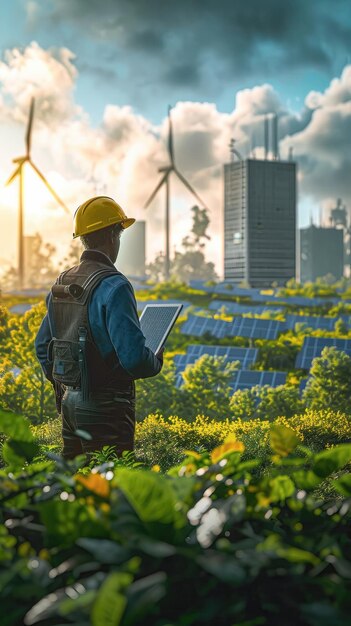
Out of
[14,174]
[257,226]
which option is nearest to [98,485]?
[14,174]

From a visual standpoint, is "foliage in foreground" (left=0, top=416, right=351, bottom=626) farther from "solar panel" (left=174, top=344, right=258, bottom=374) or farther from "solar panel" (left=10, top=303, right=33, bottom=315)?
"solar panel" (left=10, top=303, right=33, bottom=315)

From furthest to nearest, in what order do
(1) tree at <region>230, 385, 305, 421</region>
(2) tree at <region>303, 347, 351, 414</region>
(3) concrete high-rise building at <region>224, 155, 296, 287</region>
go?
(3) concrete high-rise building at <region>224, 155, 296, 287</region>, (2) tree at <region>303, 347, 351, 414</region>, (1) tree at <region>230, 385, 305, 421</region>

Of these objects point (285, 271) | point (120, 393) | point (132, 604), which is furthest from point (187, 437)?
point (285, 271)

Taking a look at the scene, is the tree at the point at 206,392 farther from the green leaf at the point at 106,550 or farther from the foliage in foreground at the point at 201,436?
the green leaf at the point at 106,550

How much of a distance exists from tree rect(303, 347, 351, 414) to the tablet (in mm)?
10241

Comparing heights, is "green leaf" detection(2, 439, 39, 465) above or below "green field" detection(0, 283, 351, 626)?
above

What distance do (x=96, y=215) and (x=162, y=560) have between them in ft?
12.7

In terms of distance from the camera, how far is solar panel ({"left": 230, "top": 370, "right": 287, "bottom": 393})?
56.3 ft

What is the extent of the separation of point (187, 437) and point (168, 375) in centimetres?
533

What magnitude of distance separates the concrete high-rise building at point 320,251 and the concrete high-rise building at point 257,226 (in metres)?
86.0

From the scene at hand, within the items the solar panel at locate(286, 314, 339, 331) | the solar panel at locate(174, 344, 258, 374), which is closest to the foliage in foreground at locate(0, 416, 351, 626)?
the solar panel at locate(174, 344, 258, 374)

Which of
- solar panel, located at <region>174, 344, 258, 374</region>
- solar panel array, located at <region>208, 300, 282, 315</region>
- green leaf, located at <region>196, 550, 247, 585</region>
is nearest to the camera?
green leaf, located at <region>196, 550, 247, 585</region>

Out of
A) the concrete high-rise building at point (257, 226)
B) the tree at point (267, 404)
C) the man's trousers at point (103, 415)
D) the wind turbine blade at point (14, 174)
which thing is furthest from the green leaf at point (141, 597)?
the concrete high-rise building at point (257, 226)

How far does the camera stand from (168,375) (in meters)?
15.6
